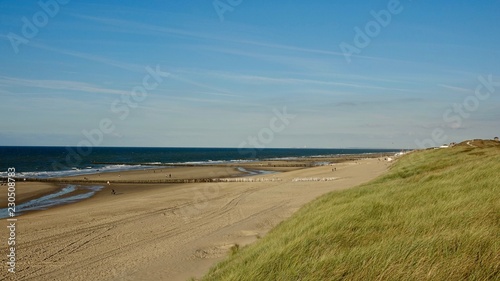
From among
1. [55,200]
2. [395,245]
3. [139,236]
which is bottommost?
[139,236]

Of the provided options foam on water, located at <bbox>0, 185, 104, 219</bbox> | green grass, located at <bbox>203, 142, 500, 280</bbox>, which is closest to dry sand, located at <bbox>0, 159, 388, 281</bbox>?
foam on water, located at <bbox>0, 185, 104, 219</bbox>

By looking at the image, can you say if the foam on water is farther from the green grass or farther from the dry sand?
the green grass

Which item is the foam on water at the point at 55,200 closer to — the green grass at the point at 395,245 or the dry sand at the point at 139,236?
the dry sand at the point at 139,236

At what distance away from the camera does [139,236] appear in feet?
52.2

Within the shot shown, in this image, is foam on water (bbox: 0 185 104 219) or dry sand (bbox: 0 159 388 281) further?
foam on water (bbox: 0 185 104 219)

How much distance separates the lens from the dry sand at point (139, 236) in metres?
11.5

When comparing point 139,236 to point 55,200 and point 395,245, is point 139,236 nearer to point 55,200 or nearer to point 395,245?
point 395,245

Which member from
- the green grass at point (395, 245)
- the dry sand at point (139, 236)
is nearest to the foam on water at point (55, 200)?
the dry sand at point (139, 236)

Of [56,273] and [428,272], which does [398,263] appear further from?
[56,273]

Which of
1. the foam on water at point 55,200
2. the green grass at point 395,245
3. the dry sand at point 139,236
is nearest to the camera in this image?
the green grass at point 395,245

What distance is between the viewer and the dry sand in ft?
37.8

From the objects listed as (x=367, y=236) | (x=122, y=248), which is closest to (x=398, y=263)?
(x=367, y=236)

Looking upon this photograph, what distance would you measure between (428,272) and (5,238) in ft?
52.2

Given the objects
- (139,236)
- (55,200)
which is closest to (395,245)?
(139,236)
